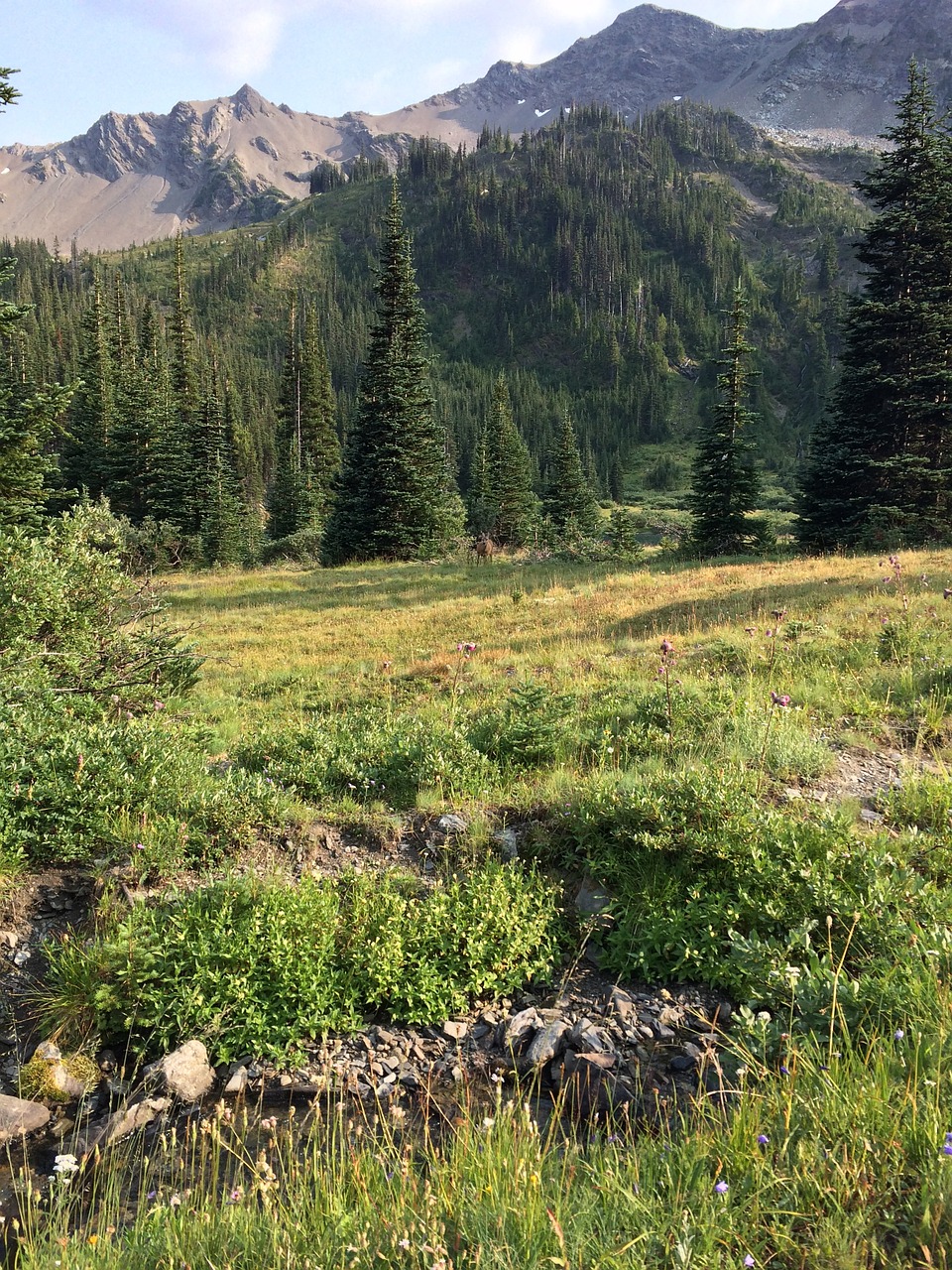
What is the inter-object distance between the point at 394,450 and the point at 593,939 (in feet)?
84.4

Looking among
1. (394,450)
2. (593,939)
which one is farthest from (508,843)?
(394,450)

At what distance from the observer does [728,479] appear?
25.5 m

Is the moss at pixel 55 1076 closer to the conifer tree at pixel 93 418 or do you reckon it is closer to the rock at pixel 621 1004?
the rock at pixel 621 1004

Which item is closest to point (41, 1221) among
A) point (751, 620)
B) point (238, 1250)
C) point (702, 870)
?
point (238, 1250)

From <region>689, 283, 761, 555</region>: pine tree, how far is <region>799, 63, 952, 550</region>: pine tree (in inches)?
90.0

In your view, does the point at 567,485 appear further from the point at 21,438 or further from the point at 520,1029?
the point at 520,1029

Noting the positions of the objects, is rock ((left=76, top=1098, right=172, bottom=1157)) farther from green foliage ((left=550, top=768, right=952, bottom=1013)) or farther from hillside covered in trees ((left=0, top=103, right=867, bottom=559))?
hillside covered in trees ((left=0, top=103, right=867, bottom=559))

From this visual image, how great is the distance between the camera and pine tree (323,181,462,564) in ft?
90.9

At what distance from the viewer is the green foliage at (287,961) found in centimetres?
372

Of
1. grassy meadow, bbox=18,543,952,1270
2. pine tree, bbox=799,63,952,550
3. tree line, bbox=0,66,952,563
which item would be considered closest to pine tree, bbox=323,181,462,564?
tree line, bbox=0,66,952,563

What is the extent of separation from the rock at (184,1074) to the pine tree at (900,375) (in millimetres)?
22417

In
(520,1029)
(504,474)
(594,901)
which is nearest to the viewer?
(520,1029)

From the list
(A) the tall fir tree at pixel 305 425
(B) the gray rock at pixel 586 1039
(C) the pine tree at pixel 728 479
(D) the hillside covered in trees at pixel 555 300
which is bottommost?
(B) the gray rock at pixel 586 1039

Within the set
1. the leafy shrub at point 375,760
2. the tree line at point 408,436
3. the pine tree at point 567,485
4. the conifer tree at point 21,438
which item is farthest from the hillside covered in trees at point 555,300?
the leafy shrub at point 375,760
